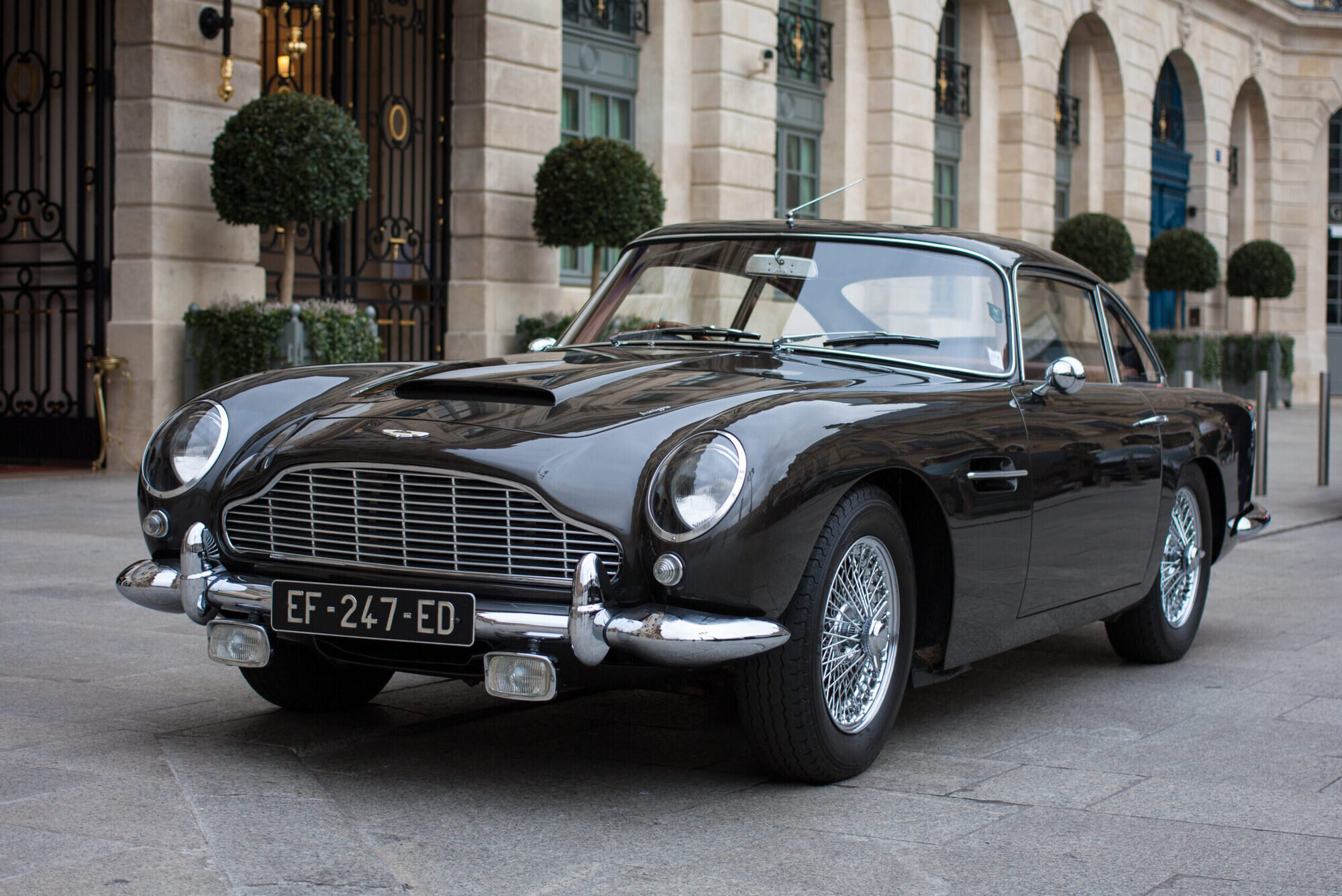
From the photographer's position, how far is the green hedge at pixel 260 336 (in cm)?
1228

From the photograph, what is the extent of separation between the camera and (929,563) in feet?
14.4

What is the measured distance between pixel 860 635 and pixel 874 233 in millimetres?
1626

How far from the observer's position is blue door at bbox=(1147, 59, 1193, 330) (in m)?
31.5

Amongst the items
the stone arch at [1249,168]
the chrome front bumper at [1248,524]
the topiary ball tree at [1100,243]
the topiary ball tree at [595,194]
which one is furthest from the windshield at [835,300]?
the stone arch at [1249,168]

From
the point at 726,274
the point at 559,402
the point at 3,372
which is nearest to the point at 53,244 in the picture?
the point at 3,372

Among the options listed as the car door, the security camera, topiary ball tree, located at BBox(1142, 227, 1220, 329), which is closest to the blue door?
topiary ball tree, located at BBox(1142, 227, 1220, 329)

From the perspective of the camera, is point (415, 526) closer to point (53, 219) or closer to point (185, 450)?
point (185, 450)

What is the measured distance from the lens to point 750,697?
3785 millimetres

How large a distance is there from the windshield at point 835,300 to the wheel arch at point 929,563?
26.1 inches

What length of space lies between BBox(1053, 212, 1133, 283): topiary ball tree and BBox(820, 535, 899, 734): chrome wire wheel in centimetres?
2200

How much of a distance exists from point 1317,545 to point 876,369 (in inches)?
255

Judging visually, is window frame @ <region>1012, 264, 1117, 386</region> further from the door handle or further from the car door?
the door handle

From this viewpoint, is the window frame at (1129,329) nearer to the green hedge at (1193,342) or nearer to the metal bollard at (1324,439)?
the metal bollard at (1324,439)

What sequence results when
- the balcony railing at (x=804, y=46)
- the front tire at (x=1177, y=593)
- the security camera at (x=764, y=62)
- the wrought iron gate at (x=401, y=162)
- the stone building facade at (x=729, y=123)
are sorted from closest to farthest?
the front tire at (x=1177, y=593)
the stone building facade at (x=729, y=123)
the wrought iron gate at (x=401, y=162)
the security camera at (x=764, y=62)
the balcony railing at (x=804, y=46)
